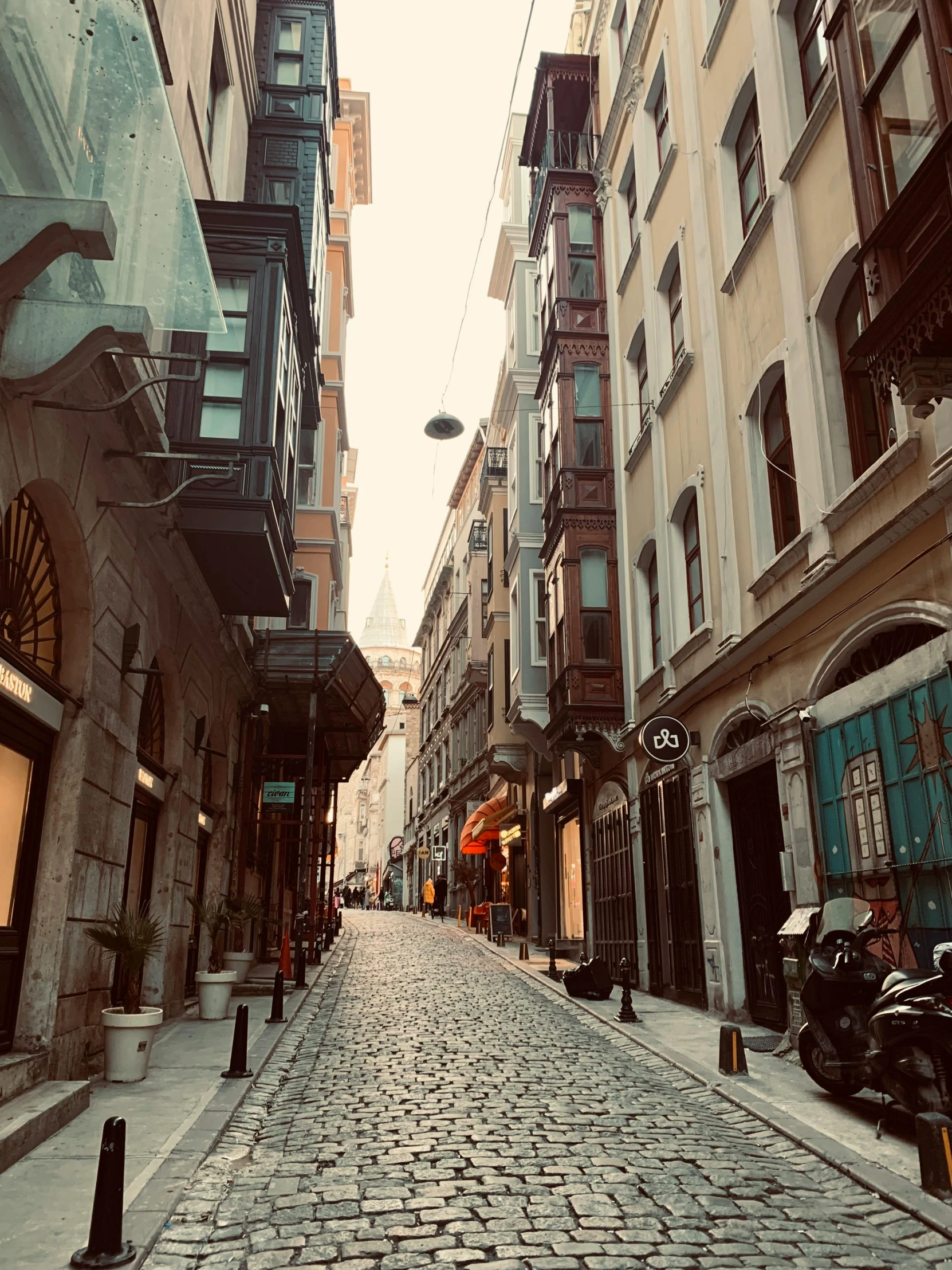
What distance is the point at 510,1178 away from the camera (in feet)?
19.1

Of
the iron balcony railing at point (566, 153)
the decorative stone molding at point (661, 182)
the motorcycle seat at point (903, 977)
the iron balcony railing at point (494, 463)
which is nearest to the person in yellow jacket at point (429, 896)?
the iron balcony railing at point (494, 463)

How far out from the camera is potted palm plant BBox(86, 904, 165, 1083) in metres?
8.68

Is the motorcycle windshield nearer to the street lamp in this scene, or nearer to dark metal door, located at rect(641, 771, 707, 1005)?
dark metal door, located at rect(641, 771, 707, 1005)

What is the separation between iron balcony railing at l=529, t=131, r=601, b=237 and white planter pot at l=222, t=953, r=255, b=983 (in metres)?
17.6

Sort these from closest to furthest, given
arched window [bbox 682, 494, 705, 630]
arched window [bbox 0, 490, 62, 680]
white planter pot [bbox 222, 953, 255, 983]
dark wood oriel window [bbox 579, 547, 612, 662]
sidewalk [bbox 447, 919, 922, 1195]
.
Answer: sidewalk [bbox 447, 919, 922, 1195] → arched window [bbox 0, 490, 62, 680] → arched window [bbox 682, 494, 705, 630] → white planter pot [bbox 222, 953, 255, 983] → dark wood oriel window [bbox 579, 547, 612, 662]

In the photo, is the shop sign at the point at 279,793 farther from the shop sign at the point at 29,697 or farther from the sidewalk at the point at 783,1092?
the shop sign at the point at 29,697

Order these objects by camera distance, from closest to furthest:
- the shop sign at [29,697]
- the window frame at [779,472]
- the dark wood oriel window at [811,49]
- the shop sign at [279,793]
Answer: the shop sign at [29,697] → the dark wood oriel window at [811,49] → the window frame at [779,472] → the shop sign at [279,793]

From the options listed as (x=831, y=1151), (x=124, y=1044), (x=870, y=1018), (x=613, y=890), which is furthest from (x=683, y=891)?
(x=124, y=1044)

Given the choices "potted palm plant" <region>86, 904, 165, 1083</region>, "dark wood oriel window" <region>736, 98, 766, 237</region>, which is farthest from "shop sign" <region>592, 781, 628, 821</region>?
"potted palm plant" <region>86, 904, 165, 1083</region>

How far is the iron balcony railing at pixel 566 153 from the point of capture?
76.8 feet

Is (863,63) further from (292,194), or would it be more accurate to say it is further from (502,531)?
(502,531)

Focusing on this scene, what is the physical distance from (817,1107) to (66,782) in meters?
6.60

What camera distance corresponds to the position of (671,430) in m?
16.2

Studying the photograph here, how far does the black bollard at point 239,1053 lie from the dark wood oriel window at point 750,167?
11.2 m
